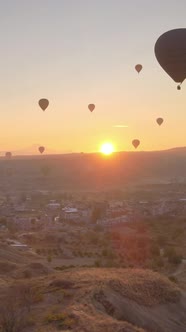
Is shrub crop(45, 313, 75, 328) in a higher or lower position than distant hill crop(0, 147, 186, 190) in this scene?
lower

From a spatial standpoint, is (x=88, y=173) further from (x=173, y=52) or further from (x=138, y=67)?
(x=173, y=52)

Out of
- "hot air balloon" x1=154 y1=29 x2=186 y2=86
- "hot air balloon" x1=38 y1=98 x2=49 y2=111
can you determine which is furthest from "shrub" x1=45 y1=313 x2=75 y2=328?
"hot air balloon" x1=38 y1=98 x2=49 y2=111

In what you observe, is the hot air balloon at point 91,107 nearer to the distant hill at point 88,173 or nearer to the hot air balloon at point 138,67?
the hot air balloon at point 138,67

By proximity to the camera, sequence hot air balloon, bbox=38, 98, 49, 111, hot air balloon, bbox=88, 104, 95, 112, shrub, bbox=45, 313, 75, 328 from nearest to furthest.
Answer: shrub, bbox=45, 313, 75, 328, hot air balloon, bbox=38, 98, 49, 111, hot air balloon, bbox=88, 104, 95, 112

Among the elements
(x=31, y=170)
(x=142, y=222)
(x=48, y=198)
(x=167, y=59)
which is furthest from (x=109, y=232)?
(x=31, y=170)

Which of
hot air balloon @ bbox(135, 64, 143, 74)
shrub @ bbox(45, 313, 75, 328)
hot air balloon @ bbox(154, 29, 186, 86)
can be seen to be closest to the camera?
shrub @ bbox(45, 313, 75, 328)

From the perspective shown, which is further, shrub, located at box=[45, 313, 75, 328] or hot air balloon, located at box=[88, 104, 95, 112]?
hot air balloon, located at box=[88, 104, 95, 112]

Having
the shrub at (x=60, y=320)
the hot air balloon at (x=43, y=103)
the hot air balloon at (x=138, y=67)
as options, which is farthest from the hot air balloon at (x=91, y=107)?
the shrub at (x=60, y=320)

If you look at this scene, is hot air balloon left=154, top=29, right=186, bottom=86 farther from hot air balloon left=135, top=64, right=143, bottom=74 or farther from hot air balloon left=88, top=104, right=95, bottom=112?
hot air balloon left=88, top=104, right=95, bottom=112
